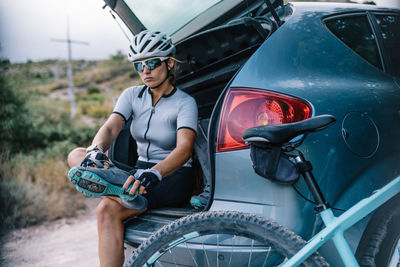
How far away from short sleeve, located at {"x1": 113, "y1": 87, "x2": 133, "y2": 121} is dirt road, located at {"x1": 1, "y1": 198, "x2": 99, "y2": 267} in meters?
1.97

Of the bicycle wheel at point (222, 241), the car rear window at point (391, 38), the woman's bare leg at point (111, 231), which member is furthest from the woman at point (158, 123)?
the car rear window at point (391, 38)

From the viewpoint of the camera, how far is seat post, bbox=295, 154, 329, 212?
58.4 inches

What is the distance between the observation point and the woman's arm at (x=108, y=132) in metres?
2.47

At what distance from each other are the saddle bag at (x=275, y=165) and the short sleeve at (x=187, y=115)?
34.7 inches

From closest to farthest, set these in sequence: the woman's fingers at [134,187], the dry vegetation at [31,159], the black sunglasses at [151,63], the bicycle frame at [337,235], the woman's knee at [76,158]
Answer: the bicycle frame at [337,235] → the woman's fingers at [134,187] → the woman's knee at [76,158] → the black sunglasses at [151,63] → the dry vegetation at [31,159]

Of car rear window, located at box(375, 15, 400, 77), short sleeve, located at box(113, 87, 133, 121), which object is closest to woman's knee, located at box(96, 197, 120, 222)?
short sleeve, located at box(113, 87, 133, 121)

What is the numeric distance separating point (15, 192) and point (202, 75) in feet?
13.9

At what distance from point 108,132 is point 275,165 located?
4.77 feet

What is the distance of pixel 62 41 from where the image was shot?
28.7 metres

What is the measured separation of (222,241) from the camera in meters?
1.65

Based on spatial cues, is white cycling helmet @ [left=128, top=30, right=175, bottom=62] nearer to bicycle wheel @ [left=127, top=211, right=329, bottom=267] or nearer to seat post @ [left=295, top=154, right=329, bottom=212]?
bicycle wheel @ [left=127, top=211, right=329, bottom=267]

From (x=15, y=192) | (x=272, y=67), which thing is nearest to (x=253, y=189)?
(x=272, y=67)

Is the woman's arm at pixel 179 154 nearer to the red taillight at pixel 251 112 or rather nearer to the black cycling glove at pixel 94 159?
the black cycling glove at pixel 94 159

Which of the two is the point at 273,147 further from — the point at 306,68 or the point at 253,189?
the point at 306,68
